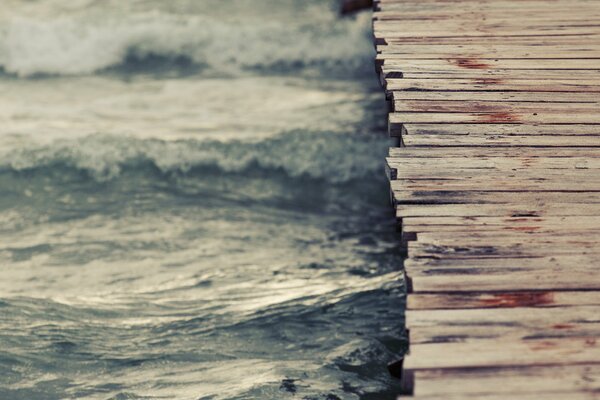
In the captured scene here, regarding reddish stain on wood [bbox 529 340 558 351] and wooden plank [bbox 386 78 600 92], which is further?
wooden plank [bbox 386 78 600 92]

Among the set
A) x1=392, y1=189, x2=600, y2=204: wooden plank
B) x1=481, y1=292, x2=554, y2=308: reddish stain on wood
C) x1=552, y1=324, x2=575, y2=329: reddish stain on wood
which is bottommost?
x1=552, y1=324, x2=575, y2=329: reddish stain on wood

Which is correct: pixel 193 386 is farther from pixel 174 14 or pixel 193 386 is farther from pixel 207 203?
pixel 174 14

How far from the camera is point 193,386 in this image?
4.73 metres

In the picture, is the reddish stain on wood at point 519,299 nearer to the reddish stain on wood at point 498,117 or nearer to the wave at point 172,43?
the reddish stain on wood at point 498,117

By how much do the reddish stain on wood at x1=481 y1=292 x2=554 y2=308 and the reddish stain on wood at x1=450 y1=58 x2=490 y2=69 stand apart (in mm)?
2387

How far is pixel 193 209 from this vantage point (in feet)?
24.2

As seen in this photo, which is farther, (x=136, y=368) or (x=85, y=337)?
(x=85, y=337)

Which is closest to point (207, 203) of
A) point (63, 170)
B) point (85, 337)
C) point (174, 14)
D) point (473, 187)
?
point (63, 170)

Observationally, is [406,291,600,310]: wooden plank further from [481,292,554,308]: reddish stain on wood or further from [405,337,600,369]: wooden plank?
[405,337,600,369]: wooden plank

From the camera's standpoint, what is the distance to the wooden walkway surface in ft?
10.2

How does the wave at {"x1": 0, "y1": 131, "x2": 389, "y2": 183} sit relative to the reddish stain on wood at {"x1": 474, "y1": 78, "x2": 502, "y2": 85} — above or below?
below

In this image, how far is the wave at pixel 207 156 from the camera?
8102 mm

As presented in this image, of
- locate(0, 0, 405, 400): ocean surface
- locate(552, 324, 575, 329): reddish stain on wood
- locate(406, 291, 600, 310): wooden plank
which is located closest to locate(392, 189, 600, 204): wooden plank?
locate(406, 291, 600, 310): wooden plank

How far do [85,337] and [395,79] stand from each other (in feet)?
6.74
